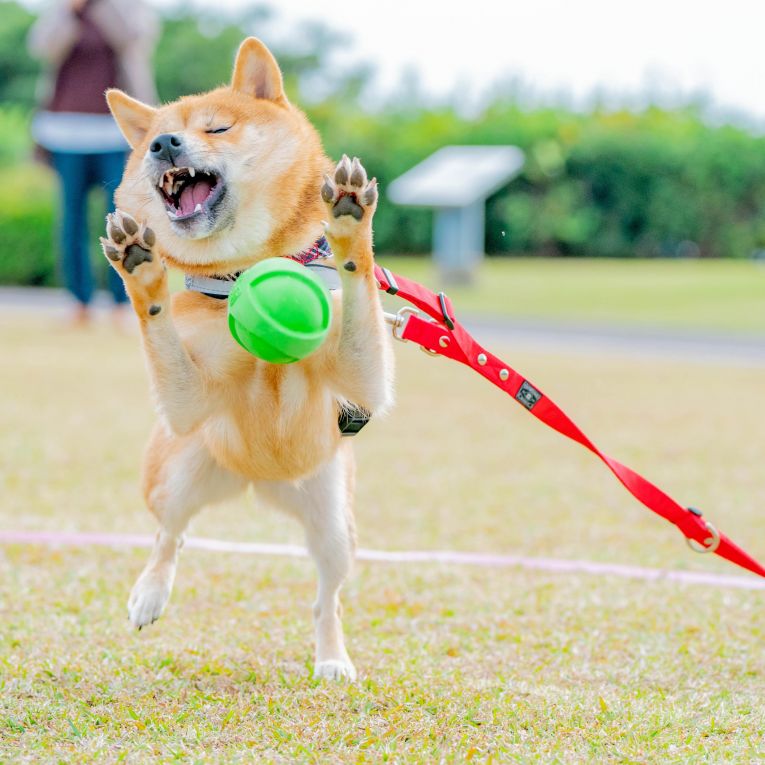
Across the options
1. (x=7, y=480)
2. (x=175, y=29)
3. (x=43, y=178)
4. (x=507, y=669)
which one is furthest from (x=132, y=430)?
(x=175, y=29)

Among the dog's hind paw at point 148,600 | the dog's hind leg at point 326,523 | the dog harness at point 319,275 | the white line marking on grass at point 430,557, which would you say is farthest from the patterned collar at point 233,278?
the white line marking on grass at point 430,557

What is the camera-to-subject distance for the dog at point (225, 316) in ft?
9.34

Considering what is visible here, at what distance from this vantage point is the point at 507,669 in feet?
10.3

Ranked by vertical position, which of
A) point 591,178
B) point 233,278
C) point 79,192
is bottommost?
point 591,178

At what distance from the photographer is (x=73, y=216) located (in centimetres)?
1023

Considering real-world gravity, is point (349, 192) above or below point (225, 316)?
above

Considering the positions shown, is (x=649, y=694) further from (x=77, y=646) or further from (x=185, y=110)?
(x=185, y=110)

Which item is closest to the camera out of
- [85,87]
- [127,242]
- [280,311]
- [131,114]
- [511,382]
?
[280,311]

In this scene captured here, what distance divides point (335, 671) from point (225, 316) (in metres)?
0.96

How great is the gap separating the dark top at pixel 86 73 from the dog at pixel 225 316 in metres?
7.30

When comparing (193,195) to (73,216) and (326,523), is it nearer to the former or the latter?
(326,523)

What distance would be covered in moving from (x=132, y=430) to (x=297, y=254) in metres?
3.97

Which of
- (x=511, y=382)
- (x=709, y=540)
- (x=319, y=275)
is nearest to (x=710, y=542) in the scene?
(x=709, y=540)

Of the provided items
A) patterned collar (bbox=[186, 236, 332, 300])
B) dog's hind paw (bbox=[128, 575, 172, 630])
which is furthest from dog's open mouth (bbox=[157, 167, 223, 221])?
dog's hind paw (bbox=[128, 575, 172, 630])
